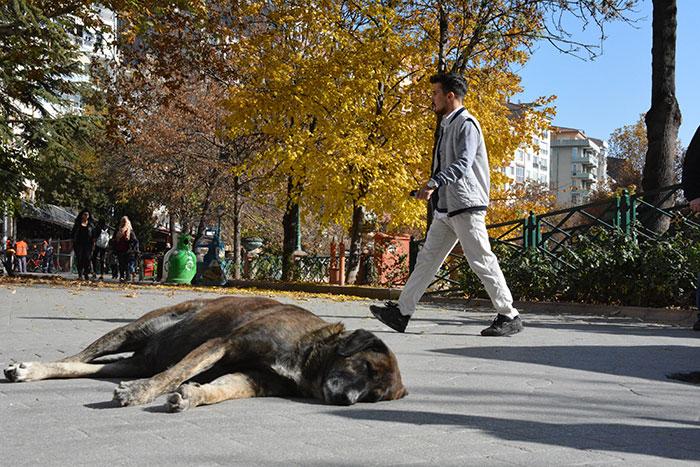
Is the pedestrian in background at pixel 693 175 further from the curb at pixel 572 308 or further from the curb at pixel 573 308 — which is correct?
the curb at pixel 573 308

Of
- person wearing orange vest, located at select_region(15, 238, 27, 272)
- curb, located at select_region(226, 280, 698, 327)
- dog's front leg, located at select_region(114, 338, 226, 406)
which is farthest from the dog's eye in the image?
person wearing orange vest, located at select_region(15, 238, 27, 272)

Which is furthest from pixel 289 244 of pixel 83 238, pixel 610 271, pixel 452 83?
pixel 452 83

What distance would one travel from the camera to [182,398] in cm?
375

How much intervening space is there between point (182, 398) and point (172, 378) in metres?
0.25

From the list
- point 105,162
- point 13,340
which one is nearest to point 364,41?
point 13,340

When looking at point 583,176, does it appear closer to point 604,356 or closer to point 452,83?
point 452,83

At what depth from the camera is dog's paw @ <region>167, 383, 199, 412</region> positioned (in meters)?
3.72

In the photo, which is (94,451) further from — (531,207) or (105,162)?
(105,162)

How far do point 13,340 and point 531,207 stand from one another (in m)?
28.1

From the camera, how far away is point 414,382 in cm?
512

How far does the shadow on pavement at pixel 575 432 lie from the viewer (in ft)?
11.0

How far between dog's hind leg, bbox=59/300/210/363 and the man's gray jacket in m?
3.53

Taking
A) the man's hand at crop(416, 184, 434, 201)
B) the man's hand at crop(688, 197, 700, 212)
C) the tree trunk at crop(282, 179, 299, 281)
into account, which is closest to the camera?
the man's hand at crop(688, 197, 700, 212)

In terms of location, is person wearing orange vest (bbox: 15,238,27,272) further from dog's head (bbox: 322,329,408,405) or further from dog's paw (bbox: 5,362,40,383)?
dog's head (bbox: 322,329,408,405)
